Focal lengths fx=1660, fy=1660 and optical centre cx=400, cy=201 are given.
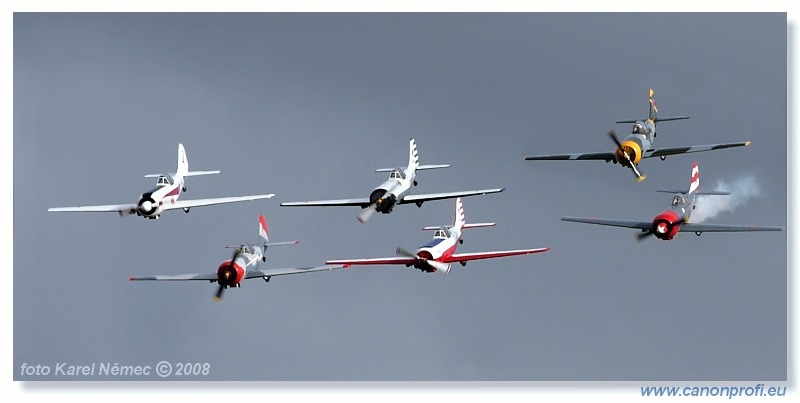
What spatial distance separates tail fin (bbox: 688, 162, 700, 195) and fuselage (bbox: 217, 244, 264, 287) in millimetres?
11529

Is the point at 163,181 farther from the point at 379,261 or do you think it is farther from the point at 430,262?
the point at 430,262

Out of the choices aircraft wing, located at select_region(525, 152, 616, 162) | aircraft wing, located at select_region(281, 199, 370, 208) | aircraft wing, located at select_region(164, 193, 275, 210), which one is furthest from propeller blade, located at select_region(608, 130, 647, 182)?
aircraft wing, located at select_region(164, 193, 275, 210)

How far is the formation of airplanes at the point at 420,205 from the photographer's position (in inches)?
1592

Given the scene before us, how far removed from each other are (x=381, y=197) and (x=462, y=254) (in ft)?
8.23

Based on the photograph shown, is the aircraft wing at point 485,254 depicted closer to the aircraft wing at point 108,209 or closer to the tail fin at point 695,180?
the tail fin at point 695,180

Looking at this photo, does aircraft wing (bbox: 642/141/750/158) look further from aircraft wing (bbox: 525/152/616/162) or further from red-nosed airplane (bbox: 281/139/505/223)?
red-nosed airplane (bbox: 281/139/505/223)

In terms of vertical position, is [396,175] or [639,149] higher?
[639,149]

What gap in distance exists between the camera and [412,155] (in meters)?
45.3

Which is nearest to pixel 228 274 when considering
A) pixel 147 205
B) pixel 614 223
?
pixel 147 205

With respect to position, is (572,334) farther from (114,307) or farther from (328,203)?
(114,307)

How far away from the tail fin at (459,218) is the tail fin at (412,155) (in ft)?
5.01

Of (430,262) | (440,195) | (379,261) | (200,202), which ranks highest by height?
(440,195)

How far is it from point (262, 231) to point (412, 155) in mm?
4611

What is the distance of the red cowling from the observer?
131ft
